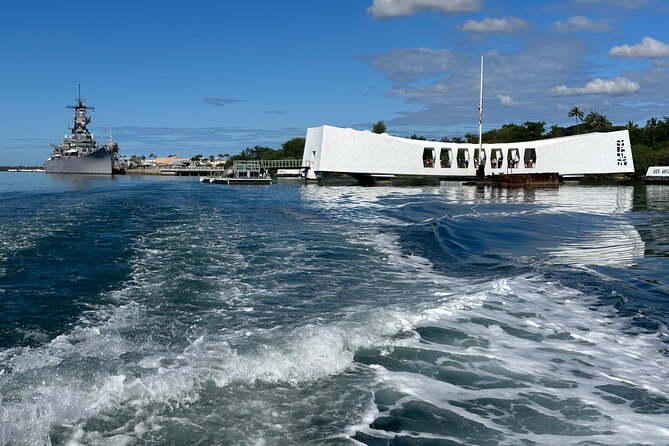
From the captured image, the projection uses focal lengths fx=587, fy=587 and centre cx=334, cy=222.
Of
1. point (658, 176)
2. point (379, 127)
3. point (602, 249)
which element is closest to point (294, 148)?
point (379, 127)

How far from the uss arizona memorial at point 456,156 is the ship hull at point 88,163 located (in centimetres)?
6042

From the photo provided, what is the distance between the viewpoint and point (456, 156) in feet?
242

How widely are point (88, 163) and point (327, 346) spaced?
123m

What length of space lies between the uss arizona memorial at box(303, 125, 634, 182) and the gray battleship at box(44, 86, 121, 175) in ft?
200

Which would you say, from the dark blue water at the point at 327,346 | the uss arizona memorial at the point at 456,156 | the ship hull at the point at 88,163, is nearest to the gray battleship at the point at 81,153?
the ship hull at the point at 88,163

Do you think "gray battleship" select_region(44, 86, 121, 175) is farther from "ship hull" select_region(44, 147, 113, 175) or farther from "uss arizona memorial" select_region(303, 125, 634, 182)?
"uss arizona memorial" select_region(303, 125, 634, 182)

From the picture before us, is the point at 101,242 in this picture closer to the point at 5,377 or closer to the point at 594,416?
the point at 5,377

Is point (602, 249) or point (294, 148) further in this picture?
point (294, 148)

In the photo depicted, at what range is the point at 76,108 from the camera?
409ft

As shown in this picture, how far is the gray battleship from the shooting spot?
118000 millimetres

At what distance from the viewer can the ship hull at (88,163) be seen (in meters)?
118

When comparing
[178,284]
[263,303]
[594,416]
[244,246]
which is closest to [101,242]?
[244,246]

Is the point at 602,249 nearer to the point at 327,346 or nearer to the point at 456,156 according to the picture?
the point at 327,346

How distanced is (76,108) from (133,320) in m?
131
